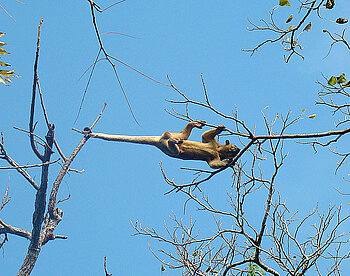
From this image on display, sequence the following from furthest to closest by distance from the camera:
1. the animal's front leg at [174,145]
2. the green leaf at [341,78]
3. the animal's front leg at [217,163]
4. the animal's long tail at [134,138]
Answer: the animal's long tail at [134,138], the animal's front leg at [174,145], the animal's front leg at [217,163], the green leaf at [341,78]

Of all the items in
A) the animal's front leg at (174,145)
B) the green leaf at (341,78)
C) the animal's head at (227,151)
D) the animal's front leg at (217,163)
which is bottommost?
the animal's front leg at (217,163)

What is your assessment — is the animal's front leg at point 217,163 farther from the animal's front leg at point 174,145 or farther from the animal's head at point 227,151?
the animal's front leg at point 174,145

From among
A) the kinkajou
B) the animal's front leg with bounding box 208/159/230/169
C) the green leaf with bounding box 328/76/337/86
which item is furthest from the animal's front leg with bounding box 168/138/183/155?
the green leaf with bounding box 328/76/337/86

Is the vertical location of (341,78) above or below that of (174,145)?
below

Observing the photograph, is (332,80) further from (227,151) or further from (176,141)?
(176,141)

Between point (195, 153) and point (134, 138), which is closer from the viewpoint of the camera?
point (195, 153)

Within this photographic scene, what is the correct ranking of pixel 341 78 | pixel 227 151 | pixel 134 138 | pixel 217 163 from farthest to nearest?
pixel 134 138 < pixel 227 151 < pixel 217 163 < pixel 341 78

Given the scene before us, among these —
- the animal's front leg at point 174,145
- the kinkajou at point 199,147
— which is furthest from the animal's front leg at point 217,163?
the animal's front leg at point 174,145

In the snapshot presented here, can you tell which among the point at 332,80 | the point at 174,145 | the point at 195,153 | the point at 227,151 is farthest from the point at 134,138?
the point at 332,80

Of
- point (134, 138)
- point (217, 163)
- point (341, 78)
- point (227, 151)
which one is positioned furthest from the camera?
point (134, 138)

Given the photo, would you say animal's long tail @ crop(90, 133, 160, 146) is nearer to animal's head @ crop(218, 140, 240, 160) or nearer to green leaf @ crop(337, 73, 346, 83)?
animal's head @ crop(218, 140, 240, 160)

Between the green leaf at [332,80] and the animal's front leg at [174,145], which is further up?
the animal's front leg at [174,145]

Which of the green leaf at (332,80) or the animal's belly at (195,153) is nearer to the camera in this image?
the green leaf at (332,80)

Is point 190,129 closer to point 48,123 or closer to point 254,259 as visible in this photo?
point 254,259
